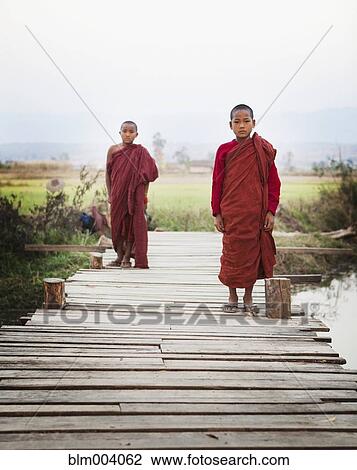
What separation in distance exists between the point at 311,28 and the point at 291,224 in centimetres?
404

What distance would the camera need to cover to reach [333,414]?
2523 millimetres

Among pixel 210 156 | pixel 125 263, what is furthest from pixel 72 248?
pixel 210 156

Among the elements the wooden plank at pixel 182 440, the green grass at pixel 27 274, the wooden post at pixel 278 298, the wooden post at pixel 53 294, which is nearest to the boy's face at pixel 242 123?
the wooden post at pixel 278 298

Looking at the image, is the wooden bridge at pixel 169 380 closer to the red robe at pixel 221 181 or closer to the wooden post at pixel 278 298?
the wooden post at pixel 278 298

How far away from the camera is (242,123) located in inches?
160

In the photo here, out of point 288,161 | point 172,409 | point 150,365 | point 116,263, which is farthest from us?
point 288,161

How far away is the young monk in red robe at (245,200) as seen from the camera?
4113 mm

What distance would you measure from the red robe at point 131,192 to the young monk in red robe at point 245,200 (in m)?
1.92

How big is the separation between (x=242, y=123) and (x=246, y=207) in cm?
51

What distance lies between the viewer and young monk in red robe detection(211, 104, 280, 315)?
411 centimetres

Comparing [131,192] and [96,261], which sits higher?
[131,192]

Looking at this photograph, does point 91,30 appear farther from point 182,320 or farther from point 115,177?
point 182,320

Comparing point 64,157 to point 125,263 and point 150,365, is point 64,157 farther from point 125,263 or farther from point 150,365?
point 150,365

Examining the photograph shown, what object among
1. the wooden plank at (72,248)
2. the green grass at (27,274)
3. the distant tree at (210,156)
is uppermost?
the distant tree at (210,156)
